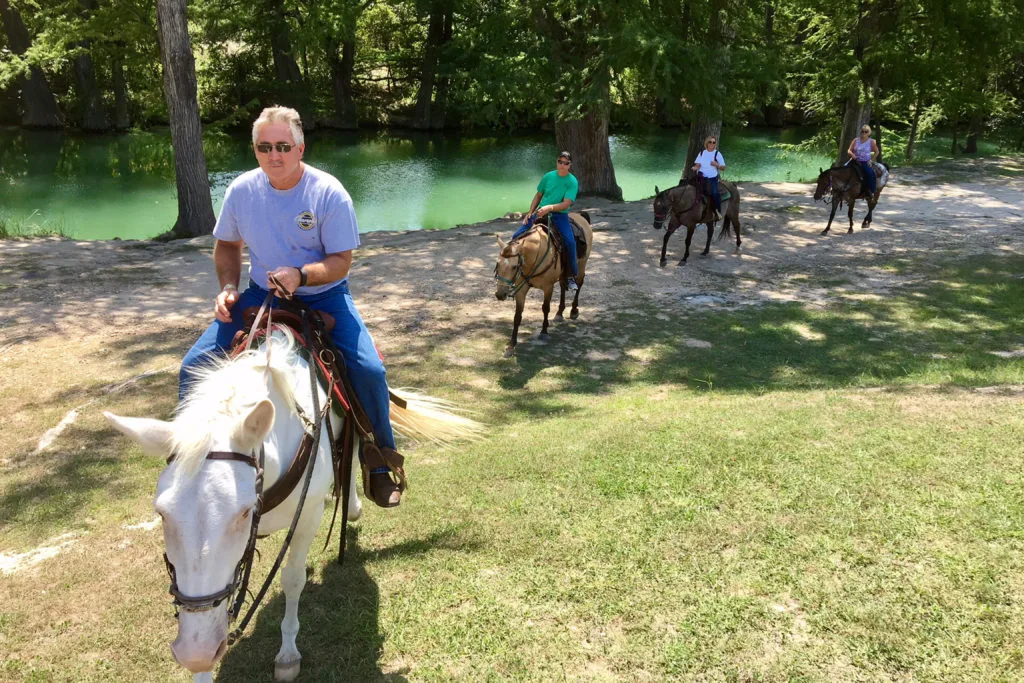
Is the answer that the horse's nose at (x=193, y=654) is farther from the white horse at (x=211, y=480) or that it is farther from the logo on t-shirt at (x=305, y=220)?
the logo on t-shirt at (x=305, y=220)

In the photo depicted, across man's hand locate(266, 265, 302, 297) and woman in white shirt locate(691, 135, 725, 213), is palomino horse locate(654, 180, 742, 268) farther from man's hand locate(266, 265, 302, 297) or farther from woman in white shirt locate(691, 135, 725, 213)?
man's hand locate(266, 265, 302, 297)

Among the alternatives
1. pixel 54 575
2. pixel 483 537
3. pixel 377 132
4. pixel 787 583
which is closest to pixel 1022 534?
pixel 787 583

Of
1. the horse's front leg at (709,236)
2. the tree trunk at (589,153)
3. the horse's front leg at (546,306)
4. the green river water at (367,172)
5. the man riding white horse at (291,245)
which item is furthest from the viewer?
the green river water at (367,172)

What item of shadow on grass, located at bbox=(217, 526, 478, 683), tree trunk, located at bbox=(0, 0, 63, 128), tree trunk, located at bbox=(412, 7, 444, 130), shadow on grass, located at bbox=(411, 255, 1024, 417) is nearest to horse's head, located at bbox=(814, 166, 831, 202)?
shadow on grass, located at bbox=(411, 255, 1024, 417)

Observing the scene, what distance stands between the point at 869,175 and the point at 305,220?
564 inches

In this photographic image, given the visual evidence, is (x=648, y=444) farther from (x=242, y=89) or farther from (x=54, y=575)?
(x=242, y=89)

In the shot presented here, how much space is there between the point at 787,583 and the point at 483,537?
1.78 metres

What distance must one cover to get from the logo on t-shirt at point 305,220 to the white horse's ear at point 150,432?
1313mm

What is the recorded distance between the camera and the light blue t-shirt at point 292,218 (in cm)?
361

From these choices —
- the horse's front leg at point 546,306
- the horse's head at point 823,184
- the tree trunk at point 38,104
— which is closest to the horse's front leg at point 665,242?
the horse's front leg at point 546,306

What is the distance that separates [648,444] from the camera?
582 cm

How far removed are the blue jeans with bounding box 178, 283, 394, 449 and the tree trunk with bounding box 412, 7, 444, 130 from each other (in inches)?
1373

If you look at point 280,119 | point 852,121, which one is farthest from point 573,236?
point 852,121

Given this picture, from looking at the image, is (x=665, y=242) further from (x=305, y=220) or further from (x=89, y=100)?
(x=89, y=100)
